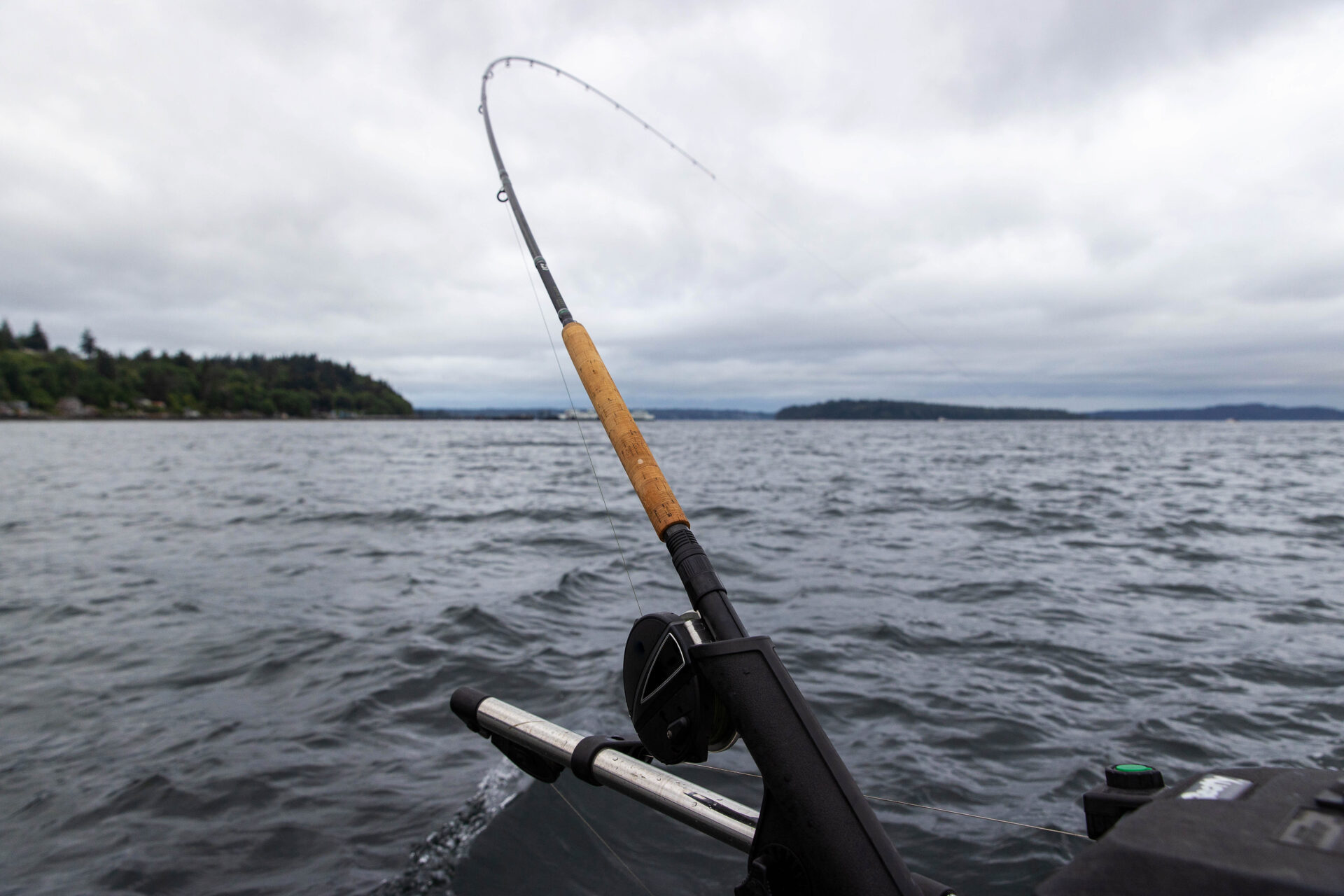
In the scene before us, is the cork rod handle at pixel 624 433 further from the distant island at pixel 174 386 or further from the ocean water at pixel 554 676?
the distant island at pixel 174 386

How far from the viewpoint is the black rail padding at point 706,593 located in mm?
1711

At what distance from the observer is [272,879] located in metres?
3.27

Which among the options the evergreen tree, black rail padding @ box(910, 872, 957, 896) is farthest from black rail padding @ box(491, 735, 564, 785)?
the evergreen tree

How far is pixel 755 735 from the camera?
1.52 m

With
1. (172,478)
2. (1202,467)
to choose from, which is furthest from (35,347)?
(1202,467)

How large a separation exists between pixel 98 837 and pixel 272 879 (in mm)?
1093

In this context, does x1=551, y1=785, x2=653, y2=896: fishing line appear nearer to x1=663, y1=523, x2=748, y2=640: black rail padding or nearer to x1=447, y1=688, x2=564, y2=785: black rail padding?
x1=447, y1=688, x2=564, y2=785: black rail padding

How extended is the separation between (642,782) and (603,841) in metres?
2.06

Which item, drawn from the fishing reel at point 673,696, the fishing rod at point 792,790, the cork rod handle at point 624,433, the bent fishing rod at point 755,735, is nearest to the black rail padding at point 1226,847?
the fishing rod at point 792,790

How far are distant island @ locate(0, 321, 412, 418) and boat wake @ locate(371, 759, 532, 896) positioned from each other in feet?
417

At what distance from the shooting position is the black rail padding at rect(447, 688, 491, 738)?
233 centimetres

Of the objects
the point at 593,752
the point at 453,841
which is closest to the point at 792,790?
the point at 593,752

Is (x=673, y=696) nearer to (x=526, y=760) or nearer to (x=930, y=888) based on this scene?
(x=930, y=888)

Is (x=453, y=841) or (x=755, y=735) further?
(x=453, y=841)
